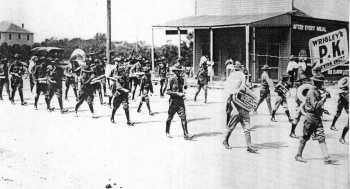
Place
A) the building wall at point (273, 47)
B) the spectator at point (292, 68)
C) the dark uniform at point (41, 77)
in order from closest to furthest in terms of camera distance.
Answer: the dark uniform at point (41, 77), the spectator at point (292, 68), the building wall at point (273, 47)

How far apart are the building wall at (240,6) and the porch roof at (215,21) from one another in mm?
451

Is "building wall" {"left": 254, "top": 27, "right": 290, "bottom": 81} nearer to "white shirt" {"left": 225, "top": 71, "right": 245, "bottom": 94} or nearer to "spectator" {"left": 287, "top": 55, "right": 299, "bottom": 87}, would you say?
"spectator" {"left": 287, "top": 55, "right": 299, "bottom": 87}

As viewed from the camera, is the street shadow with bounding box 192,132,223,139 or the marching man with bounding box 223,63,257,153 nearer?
the marching man with bounding box 223,63,257,153

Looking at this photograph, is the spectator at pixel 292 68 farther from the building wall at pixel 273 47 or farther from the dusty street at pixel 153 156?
the building wall at pixel 273 47

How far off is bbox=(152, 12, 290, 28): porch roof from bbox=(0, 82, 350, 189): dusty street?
961cm

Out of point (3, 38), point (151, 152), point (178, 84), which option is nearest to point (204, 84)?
point (178, 84)

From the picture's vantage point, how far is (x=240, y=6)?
24172mm

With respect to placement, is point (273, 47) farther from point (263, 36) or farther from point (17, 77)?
point (17, 77)

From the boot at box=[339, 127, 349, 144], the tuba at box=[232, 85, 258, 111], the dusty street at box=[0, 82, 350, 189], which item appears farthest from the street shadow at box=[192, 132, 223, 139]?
the boot at box=[339, 127, 349, 144]

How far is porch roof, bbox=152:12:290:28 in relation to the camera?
21128 millimetres

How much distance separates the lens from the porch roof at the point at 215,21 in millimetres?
21128

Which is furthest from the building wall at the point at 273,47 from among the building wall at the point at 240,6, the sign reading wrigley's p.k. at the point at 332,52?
the sign reading wrigley's p.k. at the point at 332,52

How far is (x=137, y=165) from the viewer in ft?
25.0

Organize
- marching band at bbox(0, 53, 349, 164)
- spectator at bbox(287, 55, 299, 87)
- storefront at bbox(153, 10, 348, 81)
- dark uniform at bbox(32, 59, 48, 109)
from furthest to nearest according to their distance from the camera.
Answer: storefront at bbox(153, 10, 348, 81)
spectator at bbox(287, 55, 299, 87)
dark uniform at bbox(32, 59, 48, 109)
marching band at bbox(0, 53, 349, 164)
